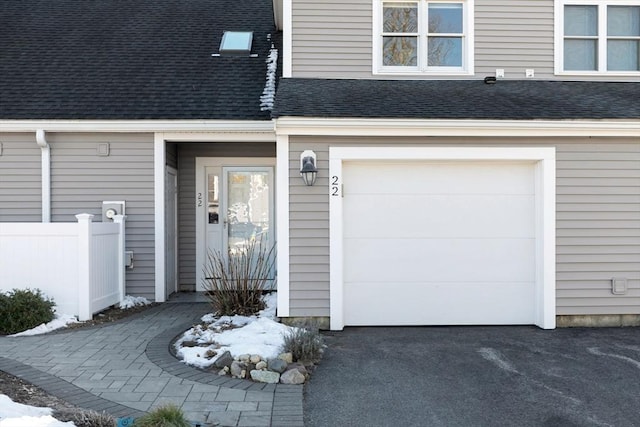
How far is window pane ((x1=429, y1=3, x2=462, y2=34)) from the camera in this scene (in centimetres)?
773

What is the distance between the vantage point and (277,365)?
4734mm

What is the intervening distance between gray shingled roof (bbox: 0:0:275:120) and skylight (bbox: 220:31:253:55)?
166 millimetres

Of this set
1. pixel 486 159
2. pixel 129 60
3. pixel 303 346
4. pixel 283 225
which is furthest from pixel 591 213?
pixel 129 60

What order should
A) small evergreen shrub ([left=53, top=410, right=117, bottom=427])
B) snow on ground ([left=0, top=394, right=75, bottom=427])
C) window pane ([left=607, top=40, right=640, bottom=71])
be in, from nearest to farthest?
snow on ground ([left=0, top=394, right=75, bottom=427]), small evergreen shrub ([left=53, top=410, right=117, bottom=427]), window pane ([left=607, top=40, right=640, bottom=71])

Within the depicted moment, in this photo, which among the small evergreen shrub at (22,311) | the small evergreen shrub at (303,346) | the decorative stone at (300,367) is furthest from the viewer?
the small evergreen shrub at (22,311)

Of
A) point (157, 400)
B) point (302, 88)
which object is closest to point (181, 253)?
point (302, 88)

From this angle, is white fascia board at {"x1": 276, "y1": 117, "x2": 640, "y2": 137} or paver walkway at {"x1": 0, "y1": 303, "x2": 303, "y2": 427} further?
white fascia board at {"x1": 276, "y1": 117, "x2": 640, "y2": 137}

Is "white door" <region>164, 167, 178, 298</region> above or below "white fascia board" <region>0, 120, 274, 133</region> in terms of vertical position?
below

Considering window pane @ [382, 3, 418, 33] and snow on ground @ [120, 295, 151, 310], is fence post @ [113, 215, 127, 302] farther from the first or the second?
window pane @ [382, 3, 418, 33]

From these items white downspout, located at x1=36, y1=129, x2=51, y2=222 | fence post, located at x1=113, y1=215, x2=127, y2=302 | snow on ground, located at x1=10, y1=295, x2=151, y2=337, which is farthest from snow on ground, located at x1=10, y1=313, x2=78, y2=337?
white downspout, located at x1=36, y1=129, x2=51, y2=222

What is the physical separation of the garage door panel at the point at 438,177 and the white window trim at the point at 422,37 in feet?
5.42

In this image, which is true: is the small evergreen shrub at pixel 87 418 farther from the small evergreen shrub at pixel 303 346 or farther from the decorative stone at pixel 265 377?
the small evergreen shrub at pixel 303 346

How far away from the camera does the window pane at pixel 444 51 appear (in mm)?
7711

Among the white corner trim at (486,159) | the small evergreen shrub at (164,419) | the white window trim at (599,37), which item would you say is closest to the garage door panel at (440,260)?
the white corner trim at (486,159)
